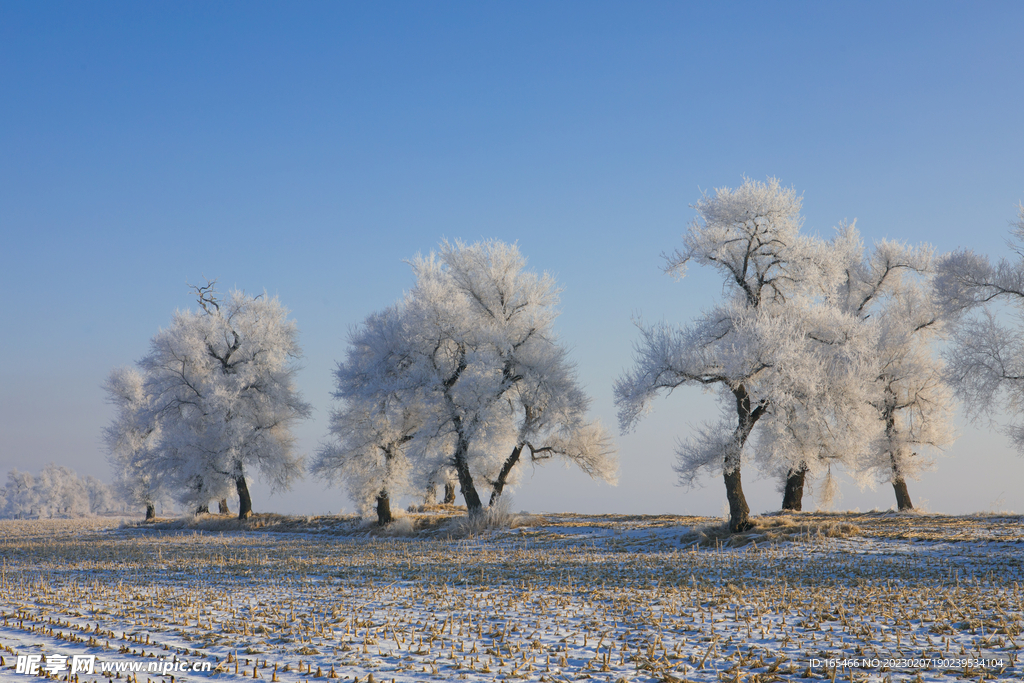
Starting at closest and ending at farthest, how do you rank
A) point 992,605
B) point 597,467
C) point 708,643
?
point 708,643
point 992,605
point 597,467

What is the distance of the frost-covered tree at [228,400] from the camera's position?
3397 cm

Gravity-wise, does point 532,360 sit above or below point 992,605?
above

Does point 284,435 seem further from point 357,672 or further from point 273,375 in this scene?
point 357,672

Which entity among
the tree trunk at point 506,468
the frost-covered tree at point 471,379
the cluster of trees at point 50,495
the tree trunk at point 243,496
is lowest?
the cluster of trees at point 50,495

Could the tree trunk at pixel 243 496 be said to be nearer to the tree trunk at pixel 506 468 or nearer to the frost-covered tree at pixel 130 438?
the frost-covered tree at pixel 130 438

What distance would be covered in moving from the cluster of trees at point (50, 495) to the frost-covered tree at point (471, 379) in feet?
272

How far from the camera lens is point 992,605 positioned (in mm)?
8250

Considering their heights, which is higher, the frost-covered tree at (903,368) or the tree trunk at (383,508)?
the frost-covered tree at (903,368)

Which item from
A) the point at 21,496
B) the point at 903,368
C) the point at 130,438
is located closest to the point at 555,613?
the point at 903,368

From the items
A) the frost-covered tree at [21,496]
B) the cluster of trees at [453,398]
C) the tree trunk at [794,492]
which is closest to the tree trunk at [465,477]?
the cluster of trees at [453,398]

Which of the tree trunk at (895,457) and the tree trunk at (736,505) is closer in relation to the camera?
the tree trunk at (736,505)

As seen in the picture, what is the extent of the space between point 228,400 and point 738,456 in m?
25.2

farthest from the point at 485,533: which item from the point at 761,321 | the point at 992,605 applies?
the point at 992,605

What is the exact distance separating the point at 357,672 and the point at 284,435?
3219cm
